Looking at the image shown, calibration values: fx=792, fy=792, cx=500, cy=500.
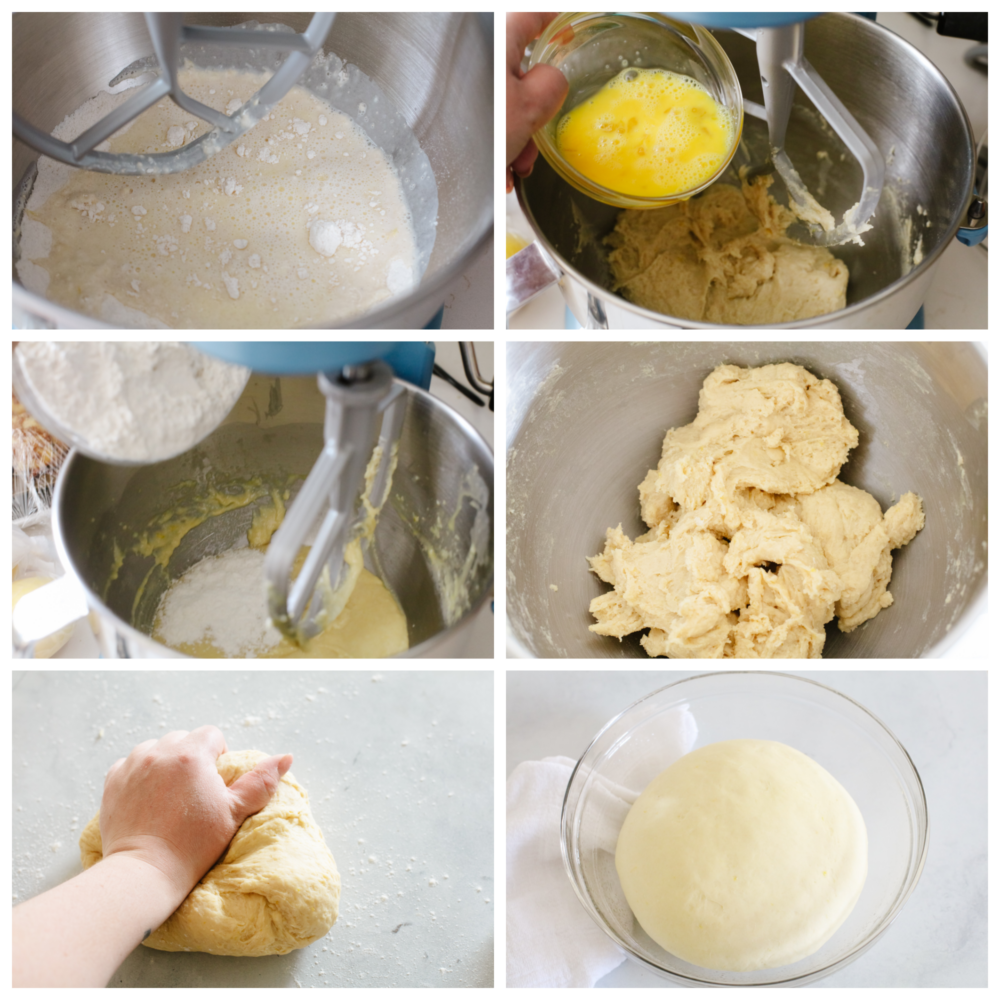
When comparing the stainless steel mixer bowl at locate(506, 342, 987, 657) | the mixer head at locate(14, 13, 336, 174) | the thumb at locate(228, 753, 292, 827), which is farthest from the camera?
the thumb at locate(228, 753, 292, 827)

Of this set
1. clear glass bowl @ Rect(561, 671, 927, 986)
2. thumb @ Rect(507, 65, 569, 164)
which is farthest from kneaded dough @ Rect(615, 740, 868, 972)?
thumb @ Rect(507, 65, 569, 164)

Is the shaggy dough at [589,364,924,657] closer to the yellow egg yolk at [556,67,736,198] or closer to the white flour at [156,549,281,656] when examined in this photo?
the yellow egg yolk at [556,67,736,198]

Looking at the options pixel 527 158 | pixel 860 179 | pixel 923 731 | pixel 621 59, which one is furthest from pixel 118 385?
pixel 923 731

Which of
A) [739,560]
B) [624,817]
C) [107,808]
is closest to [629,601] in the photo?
[739,560]

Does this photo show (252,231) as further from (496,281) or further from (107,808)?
(107,808)

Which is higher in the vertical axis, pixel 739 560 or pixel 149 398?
pixel 149 398

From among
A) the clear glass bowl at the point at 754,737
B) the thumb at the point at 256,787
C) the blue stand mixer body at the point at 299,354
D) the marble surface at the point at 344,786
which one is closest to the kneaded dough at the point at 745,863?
the clear glass bowl at the point at 754,737

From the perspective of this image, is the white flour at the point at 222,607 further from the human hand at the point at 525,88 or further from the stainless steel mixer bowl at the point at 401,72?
the human hand at the point at 525,88

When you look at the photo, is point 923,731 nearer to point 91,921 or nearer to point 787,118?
point 787,118
